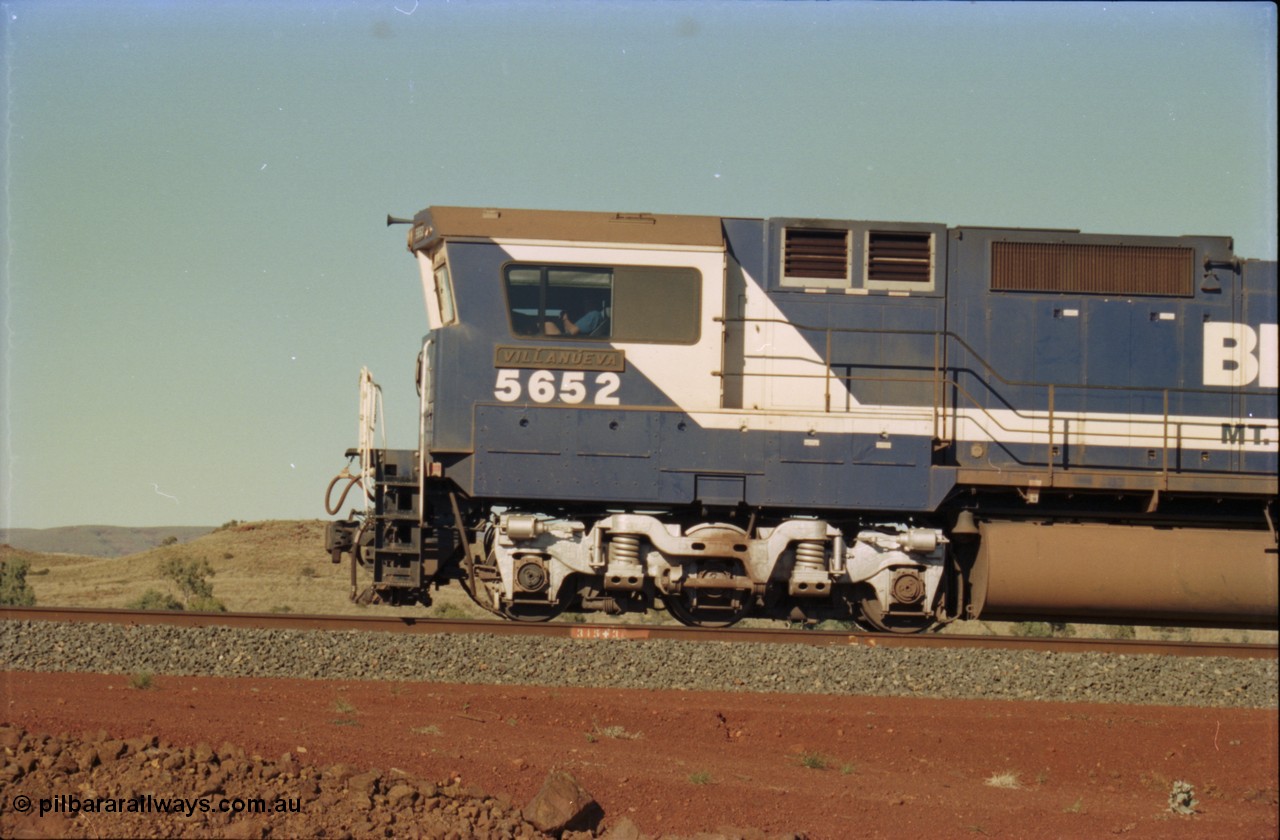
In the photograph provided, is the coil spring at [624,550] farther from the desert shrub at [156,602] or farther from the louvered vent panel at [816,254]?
the desert shrub at [156,602]

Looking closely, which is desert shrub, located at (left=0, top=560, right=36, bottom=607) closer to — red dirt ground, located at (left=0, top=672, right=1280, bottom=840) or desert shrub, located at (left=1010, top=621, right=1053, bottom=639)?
red dirt ground, located at (left=0, top=672, right=1280, bottom=840)

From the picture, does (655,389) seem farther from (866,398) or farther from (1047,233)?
(1047,233)

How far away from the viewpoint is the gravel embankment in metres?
12.0

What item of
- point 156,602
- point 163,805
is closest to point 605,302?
point 163,805

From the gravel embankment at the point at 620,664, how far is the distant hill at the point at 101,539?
1885cm

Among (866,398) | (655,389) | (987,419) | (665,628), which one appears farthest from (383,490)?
(987,419)

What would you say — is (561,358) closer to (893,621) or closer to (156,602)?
(893,621)

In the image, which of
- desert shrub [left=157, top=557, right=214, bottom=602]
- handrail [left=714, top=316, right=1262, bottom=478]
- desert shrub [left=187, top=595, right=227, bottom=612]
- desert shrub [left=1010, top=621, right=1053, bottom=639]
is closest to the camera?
handrail [left=714, top=316, right=1262, bottom=478]

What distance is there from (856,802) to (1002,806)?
1161 millimetres

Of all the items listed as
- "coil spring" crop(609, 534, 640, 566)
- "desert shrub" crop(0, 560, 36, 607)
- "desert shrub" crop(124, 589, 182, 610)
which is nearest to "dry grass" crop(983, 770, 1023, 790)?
"coil spring" crop(609, 534, 640, 566)

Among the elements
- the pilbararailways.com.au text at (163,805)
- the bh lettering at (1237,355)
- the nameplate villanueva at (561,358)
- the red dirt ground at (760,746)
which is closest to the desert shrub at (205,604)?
the red dirt ground at (760,746)

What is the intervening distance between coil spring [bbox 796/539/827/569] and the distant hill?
23703 millimetres

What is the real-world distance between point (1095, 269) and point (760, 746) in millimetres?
5488

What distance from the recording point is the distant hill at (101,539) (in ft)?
103
